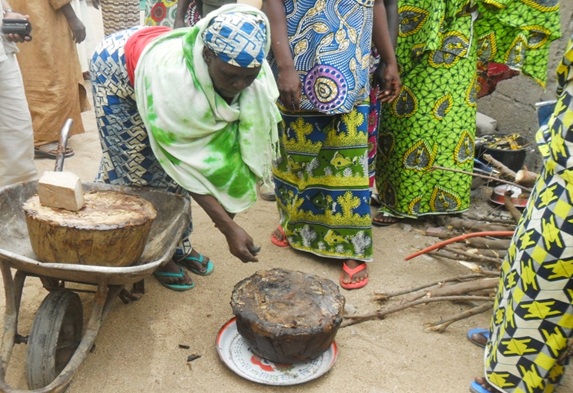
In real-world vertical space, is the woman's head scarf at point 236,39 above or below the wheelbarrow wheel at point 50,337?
above

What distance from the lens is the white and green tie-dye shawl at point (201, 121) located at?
2.32m

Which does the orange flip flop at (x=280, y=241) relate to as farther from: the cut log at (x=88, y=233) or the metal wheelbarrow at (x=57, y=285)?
the cut log at (x=88, y=233)

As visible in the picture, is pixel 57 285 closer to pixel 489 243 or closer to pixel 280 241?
pixel 280 241

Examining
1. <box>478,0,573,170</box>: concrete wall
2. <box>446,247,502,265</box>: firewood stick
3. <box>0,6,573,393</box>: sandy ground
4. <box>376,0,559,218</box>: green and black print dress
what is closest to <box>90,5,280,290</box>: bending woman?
<box>0,6,573,393</box>: sandy ground

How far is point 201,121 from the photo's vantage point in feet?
7.80

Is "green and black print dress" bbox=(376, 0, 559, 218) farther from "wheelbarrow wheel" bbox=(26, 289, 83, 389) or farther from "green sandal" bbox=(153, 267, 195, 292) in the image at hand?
"wheelbarrow wheel" bbox=(26, 289, 83, 389)

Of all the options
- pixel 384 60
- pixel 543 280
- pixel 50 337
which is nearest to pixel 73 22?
pixel 384 60

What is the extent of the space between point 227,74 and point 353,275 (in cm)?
172

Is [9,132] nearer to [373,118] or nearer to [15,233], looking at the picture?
[15,233]

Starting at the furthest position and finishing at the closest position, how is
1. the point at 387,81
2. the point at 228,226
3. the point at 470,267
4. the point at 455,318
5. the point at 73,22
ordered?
1. the point at 73,22
2. the point at 470,267
3. the point at 387,81
4. the point at 455,318
5. the point at 228,226

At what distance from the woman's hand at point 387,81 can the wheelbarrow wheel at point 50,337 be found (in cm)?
214

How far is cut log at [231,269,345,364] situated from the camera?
255cm

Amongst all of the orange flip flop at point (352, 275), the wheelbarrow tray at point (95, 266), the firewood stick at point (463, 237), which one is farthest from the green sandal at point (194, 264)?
the firewood stick at point (463, 237)

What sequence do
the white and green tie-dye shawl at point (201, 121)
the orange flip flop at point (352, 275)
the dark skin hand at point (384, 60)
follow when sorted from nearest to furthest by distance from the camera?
the white and green tie-dye shawl at point (201, 121) → the dark skin hand at point (384, 60) → the orange flip flop at point (352, 275)
